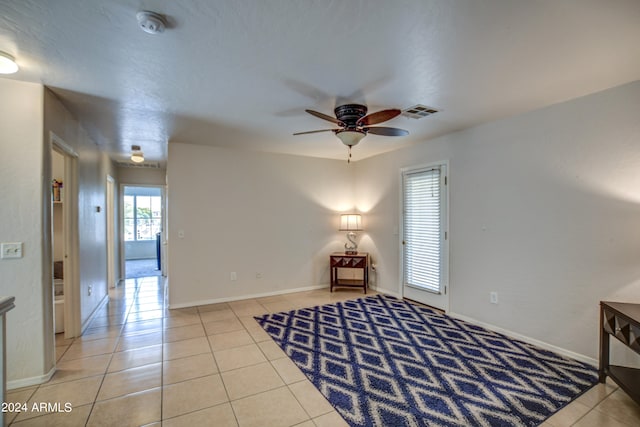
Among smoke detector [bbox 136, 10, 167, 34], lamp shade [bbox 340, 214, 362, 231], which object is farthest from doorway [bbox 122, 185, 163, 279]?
smoke detector [bbox 136, 10, 167, 34]

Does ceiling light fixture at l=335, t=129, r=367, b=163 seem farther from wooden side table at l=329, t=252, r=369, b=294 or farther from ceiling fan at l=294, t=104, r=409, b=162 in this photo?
wooden side table at l=329, t=252, r=369, b=294

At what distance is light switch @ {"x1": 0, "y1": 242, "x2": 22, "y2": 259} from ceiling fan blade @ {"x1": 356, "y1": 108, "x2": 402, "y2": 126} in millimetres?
3036

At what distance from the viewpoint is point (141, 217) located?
409 inches

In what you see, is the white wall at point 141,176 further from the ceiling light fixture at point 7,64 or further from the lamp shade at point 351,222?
the ceiling light fixture at point 7,64

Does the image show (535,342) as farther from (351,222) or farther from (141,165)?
(141,165)

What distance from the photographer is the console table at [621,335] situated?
207cm

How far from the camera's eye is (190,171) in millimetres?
4586

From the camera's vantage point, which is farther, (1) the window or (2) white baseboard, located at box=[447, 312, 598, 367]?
(1) the window

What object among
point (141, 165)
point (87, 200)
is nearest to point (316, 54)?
point (87, 200)

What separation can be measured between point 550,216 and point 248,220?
401 cm

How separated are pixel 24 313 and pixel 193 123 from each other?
92.3 inches

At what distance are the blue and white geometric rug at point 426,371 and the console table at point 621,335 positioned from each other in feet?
0.70

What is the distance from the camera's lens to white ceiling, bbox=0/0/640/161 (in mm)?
1599

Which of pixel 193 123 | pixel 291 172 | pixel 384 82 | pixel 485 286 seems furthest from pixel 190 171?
pixel 485 286
